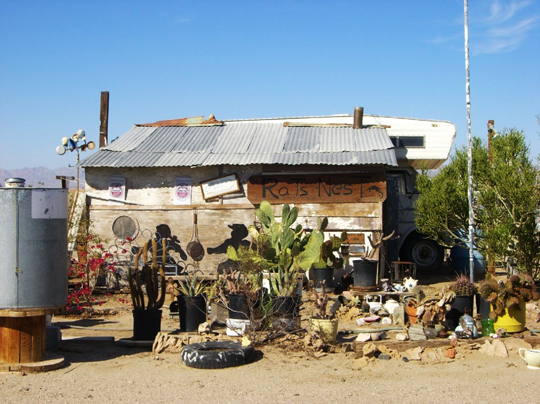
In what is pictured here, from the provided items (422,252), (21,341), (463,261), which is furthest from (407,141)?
(21,341)

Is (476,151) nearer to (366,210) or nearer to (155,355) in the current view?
(366,210)

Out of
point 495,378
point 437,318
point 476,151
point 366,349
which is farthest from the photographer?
point 476,151

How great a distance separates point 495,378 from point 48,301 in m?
4.66

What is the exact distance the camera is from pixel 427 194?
1367cm

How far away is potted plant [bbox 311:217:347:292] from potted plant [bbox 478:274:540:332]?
462 centimetres

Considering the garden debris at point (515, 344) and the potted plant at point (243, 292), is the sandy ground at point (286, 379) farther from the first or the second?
the potted plant at point (243, 292)

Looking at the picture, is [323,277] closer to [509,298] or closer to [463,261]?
[463,261]

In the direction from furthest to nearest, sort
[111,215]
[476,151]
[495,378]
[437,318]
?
[111,215] → [476,151] → [437,318] → [495,378]

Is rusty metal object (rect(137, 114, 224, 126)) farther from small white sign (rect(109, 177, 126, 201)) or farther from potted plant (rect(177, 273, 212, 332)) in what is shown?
potted plant (rect(177, 273, 212, 332))

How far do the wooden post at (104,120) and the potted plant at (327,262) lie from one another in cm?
733

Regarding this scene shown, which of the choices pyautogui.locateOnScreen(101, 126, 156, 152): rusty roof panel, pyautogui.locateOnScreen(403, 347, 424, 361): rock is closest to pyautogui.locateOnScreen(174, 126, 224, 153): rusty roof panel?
pyautogui.locateOnScreen(101, 126, 156, 152): rusty roof panel

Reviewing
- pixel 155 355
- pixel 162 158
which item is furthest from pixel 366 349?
pixel 162 158

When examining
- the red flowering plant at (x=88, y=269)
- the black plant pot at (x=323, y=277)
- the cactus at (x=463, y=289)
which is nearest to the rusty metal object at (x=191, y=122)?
the red flowering plant at (x=88, y=269)

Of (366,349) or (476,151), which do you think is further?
(476,151)
